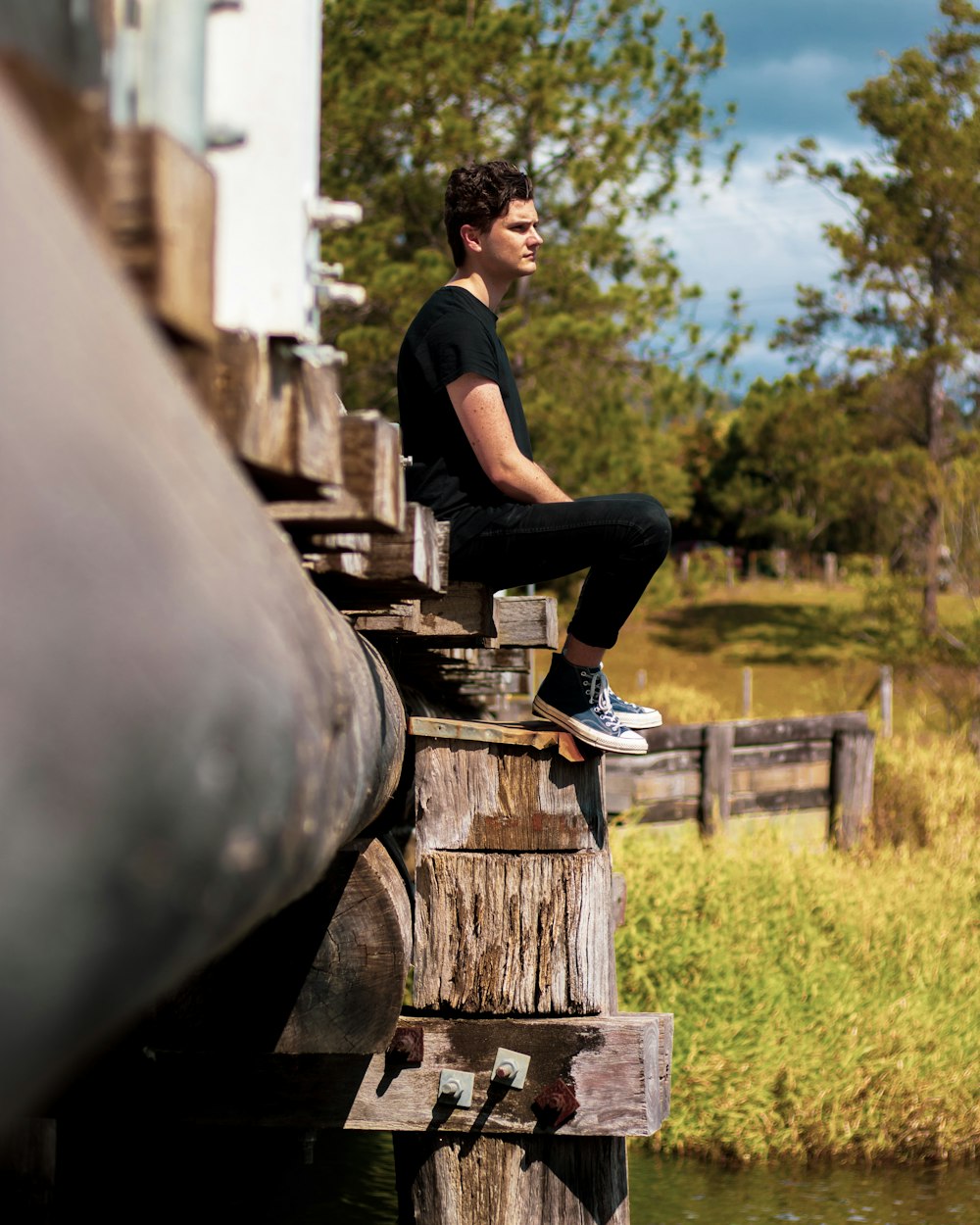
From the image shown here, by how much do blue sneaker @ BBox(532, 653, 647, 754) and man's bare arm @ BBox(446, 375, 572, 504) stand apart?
43 centimetres

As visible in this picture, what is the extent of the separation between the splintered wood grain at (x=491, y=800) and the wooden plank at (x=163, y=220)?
8.28 ft

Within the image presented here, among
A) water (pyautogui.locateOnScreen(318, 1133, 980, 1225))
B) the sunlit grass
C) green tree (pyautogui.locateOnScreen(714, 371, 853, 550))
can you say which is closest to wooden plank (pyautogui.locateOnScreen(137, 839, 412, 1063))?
water (pyautogui.locateOnScreen(318, 1133, 980, 1225))

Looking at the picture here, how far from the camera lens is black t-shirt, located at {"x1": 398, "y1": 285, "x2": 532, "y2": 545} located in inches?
135

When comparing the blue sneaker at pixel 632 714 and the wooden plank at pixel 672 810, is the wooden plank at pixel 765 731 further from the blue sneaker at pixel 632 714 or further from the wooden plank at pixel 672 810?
the blue sneaker at pixel 632 714

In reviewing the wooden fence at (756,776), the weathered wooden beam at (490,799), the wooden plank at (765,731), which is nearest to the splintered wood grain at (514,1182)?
the weathered wooden beam at (490,799)

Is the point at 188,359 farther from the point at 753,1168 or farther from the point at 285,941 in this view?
the point at 753,1168

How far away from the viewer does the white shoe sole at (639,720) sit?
3633mm

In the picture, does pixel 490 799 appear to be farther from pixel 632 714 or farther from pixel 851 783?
pixel 851 783

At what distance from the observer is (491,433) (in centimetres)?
336

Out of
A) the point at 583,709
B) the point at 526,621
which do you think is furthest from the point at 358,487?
the point at 526,621

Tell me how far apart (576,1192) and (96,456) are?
308 centimetres

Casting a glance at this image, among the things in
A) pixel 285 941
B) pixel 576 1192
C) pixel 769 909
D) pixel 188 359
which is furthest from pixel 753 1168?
pixel 188 359

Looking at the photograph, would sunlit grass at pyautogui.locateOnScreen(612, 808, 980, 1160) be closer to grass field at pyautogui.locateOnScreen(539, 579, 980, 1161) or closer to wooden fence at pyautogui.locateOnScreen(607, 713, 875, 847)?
grass field at pyautogui.locateOnScreen(539, 579, 980, 1161)

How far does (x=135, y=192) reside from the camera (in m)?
0.92
